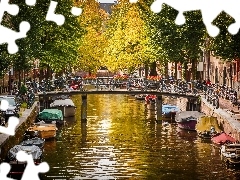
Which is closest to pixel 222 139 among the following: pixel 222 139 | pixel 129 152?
pixel 222 139

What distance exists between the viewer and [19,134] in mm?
43312

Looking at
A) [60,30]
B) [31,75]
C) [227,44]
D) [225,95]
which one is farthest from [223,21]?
[31,75]

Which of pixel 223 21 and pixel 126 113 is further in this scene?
A: pixel 126 113

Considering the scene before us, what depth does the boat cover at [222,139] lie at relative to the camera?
43.7 metres

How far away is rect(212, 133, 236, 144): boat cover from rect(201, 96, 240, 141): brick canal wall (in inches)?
14.5

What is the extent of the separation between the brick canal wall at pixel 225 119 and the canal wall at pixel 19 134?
49.9 feet

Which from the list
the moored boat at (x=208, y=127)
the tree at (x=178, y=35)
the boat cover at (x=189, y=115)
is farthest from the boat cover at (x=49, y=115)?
the tree at (x=178, y=35)

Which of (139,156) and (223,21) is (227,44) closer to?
(223,21)

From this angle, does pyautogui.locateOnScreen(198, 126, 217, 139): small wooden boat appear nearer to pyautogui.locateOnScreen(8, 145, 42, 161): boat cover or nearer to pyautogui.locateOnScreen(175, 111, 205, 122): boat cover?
pyautogui.locateOnScreen(175, 111, 205, 122): boat cover

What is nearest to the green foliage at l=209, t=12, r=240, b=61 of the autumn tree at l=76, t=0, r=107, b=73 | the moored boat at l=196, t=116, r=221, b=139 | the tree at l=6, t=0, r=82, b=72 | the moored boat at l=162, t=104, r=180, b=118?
the moored boat at l=196, t=116, r=221, b=139

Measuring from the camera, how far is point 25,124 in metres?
47.2

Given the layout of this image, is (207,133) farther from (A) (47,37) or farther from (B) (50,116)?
(A) (47,37)

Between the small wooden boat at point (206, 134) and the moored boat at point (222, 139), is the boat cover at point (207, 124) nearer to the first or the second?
the small wooden boat at point (206, 134)

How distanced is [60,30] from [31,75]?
33.4 m
